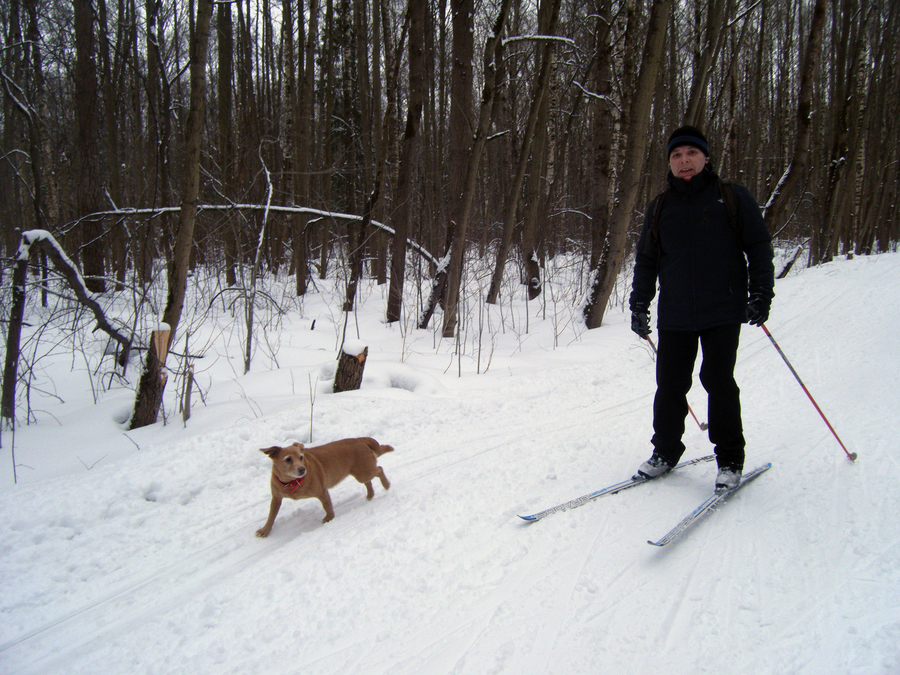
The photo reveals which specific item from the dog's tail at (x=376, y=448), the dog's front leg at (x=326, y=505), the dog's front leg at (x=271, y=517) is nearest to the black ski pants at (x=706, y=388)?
the dog's tail at (x=376, y=448)

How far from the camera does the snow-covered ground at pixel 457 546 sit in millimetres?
1923

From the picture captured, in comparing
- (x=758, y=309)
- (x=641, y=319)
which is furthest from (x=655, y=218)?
(x=758, y=309)

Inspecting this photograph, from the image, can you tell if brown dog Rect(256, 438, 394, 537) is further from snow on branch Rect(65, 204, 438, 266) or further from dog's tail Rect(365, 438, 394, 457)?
snow on branch Rect(65, 204, 438, 266)

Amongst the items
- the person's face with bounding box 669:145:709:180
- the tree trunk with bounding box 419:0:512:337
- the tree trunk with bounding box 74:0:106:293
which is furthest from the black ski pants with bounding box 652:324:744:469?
the tree trunk with bounding box 74:0:106:293

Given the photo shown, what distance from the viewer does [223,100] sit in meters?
12.3

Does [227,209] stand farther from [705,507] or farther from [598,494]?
[705,507]

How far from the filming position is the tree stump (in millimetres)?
5105

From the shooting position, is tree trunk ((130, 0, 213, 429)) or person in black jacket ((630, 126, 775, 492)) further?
tree trunk ((130, 0, 213, 429))

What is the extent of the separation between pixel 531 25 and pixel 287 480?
724 inches

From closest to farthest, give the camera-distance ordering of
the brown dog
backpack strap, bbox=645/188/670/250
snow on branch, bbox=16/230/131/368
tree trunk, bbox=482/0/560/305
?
the brown dog, backpack strap, bbox=645/188/670/250, snow on branch, bbox=16/230/131/368, tree trunk, bbox=482/0/560/305

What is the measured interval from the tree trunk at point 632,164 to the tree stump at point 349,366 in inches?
194

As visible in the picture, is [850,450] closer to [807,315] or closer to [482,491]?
[482,491]

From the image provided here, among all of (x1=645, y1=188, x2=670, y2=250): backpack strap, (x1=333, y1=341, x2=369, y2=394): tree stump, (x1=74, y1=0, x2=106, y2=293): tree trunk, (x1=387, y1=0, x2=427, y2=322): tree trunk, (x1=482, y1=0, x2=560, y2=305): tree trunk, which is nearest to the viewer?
(x1=645, y1=188, x2=670, y2=250): backpack strap

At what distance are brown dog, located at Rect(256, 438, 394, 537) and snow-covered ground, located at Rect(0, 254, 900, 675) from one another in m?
0.17
